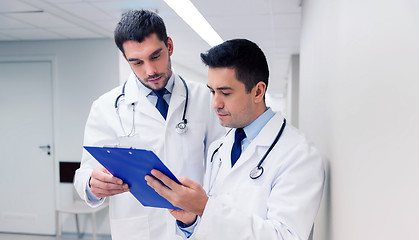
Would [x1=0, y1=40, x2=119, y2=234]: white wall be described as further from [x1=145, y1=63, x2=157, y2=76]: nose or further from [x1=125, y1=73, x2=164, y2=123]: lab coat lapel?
[x1=145, y1=63, x2=157, y2=76]: nose

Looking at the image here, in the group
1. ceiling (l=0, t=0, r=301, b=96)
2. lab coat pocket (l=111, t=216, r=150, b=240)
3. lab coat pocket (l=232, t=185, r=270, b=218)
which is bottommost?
lab coat pocket (l=111, t=216, r=150, b=240)

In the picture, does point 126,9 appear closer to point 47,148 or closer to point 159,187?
point 47,148

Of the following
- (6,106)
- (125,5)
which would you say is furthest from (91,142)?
(6,106)

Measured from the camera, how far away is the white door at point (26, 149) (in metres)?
3.46

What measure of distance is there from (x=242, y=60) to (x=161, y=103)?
446 mm

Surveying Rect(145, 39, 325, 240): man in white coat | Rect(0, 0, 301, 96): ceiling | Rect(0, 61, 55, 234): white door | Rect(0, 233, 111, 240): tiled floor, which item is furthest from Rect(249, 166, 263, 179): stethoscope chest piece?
Rect(0, 61, 55, 234): white door

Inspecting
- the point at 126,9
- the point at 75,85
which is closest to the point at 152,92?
the point at 126,9

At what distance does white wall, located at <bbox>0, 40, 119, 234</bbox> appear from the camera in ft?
10.7

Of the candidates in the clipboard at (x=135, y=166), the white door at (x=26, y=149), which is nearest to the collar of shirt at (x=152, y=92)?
the clipboard at (x=135, y=166)

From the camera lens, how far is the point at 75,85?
3.33 metres

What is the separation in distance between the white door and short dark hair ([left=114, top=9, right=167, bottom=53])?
2602 mm

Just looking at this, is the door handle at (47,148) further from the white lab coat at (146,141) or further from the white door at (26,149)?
the white lab coat at (146,141)

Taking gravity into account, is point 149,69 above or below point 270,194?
above

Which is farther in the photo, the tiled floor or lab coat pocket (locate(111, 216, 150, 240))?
the tiled floor
